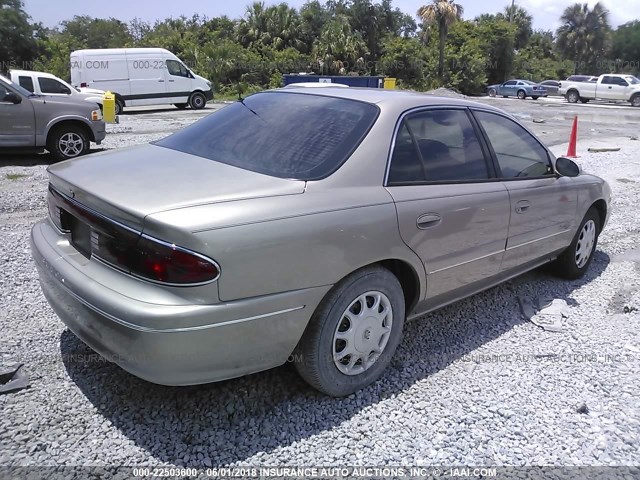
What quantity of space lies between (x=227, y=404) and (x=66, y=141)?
8.30 metres

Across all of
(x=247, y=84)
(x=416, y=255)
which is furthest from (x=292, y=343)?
(x=247, y=84)

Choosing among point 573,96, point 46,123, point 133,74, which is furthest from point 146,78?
point 573,96

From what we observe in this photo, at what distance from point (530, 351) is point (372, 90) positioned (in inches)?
80.2

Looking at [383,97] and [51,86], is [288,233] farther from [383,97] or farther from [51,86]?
[51,86]

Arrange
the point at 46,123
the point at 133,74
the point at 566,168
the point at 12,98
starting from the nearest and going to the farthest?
the point at 566,168 → the point at 12,98 → the point at 46,123 → the point at 133,74

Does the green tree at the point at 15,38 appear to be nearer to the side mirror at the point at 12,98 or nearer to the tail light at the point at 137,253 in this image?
the side mirror at the point at 12,98

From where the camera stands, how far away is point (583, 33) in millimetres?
60438

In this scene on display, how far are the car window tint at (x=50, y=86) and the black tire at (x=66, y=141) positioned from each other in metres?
5.28

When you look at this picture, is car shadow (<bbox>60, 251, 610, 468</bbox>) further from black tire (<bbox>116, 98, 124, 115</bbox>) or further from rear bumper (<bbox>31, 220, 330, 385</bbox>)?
black tire (<bbox>116, 98, 124, 115</bbox>)

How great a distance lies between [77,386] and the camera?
2.95 meters

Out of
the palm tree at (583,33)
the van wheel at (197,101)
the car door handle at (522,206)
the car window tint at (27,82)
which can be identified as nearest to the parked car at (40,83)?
the car window tint at (27,82)

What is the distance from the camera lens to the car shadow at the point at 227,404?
2.57 metres

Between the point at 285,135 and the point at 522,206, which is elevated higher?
the point at 285,135

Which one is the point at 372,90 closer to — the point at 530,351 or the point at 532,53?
the point at 530,351
